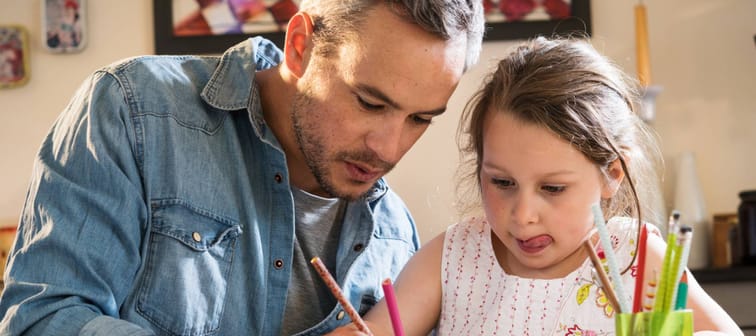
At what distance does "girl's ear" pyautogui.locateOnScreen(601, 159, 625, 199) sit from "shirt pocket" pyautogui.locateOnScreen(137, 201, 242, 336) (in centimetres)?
55

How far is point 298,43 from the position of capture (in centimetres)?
153

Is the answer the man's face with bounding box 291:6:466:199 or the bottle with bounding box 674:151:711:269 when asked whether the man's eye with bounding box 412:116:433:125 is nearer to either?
the man's face with bounding box 291:6:466:199

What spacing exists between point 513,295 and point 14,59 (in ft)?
8.32

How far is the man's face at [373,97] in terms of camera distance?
4.46 ft

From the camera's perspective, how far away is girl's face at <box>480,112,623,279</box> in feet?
4.12

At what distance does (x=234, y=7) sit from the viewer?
329 cm

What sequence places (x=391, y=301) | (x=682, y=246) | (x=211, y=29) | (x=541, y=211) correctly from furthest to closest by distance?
1. (x=211, y=29)
2. (x=541, y=211)
3. (x=391, y=301)
4. (x=682, y=246)

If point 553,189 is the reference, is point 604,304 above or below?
below

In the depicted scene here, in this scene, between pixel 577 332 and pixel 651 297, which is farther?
pixel 577 332

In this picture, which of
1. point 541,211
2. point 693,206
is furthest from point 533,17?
point 541,211

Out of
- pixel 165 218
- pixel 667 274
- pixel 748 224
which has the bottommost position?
pixel 748 224

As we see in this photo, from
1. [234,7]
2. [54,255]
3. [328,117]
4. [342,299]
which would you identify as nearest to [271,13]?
[234,7]

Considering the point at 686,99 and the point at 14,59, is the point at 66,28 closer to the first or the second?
the point at 14,59

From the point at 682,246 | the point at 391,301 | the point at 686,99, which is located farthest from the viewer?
the point at 686,99
